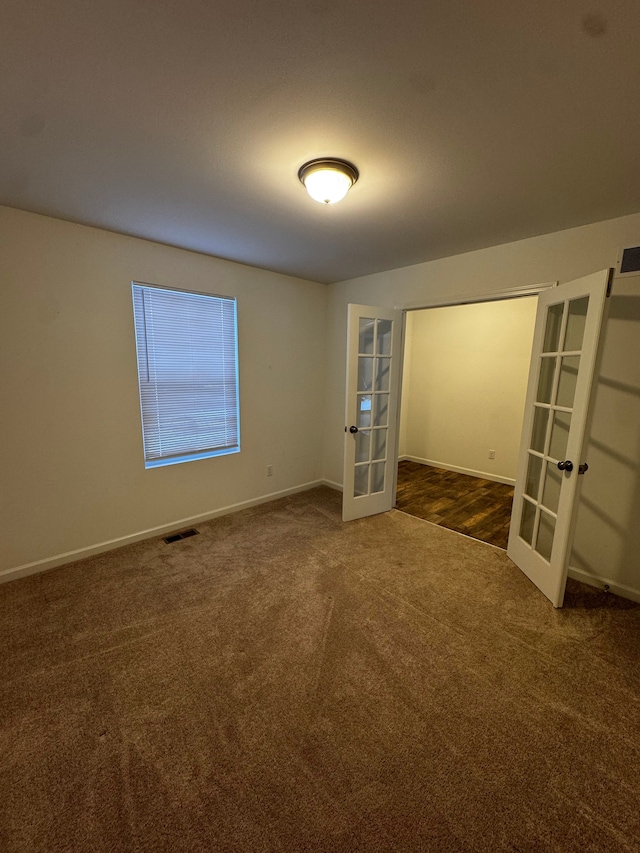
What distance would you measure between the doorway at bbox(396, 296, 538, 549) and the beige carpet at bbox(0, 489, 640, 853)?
5.14 feet

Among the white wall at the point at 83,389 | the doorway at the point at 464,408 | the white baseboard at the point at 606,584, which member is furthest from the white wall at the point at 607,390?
the white wall at the point at 83,389

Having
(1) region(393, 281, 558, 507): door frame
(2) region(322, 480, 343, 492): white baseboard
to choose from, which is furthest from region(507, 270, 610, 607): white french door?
(2) region(322, 480, 343, 492): white baseboard

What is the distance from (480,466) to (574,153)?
12.7 feet

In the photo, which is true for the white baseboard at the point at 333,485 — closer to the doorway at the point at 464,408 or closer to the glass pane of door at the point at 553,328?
the doorway at the point at 464,408

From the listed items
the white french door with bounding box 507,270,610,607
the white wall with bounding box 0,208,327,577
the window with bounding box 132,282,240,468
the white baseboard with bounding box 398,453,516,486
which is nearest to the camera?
the white french door with bounding box 507,270,610,607

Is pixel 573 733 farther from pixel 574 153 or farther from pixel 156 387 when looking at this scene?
pixel 156 387

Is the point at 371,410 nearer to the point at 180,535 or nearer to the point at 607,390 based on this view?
the point at 607,390

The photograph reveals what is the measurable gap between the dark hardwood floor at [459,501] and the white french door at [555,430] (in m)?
0.52

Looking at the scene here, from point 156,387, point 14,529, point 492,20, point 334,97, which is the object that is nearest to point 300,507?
point 156,387

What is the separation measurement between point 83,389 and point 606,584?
Answer: 13.3 ft

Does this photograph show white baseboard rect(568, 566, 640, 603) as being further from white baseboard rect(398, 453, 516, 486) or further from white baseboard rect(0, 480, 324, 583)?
white baseboard rect(0, 480, 324, 583)

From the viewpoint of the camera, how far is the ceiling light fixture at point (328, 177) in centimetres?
164

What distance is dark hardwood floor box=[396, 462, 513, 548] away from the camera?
326 cm

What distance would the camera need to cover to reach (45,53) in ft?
3.55
